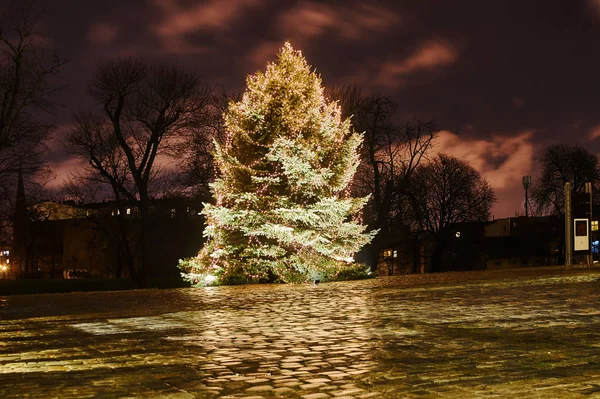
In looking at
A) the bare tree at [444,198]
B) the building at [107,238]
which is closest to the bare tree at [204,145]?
the building at [107,238]

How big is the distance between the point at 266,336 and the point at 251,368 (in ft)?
9.61

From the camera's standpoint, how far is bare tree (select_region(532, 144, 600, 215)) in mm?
69188

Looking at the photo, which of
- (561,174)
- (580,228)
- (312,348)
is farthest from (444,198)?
(312,348)

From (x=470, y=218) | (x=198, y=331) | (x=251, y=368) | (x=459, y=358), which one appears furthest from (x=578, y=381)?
(x=470, y=218)

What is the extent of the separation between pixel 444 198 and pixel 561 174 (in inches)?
556

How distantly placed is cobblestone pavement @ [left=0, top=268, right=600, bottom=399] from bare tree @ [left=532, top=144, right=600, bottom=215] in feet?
180

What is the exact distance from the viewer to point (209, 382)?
23.9 ft

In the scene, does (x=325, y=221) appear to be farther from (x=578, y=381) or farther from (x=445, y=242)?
(x=445, y=242)

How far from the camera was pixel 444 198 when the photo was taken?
6406 centimetres

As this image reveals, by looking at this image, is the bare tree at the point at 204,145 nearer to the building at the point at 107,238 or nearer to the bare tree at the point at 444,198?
the building at the point at 107,238

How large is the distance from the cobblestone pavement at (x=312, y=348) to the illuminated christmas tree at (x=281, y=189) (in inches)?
370

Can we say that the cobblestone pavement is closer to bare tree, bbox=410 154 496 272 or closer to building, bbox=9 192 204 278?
building, bbox=9 192 204 278

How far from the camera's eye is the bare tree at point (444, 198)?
62.2 m

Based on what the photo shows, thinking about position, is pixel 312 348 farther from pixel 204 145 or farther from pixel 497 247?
pixel 497 247
